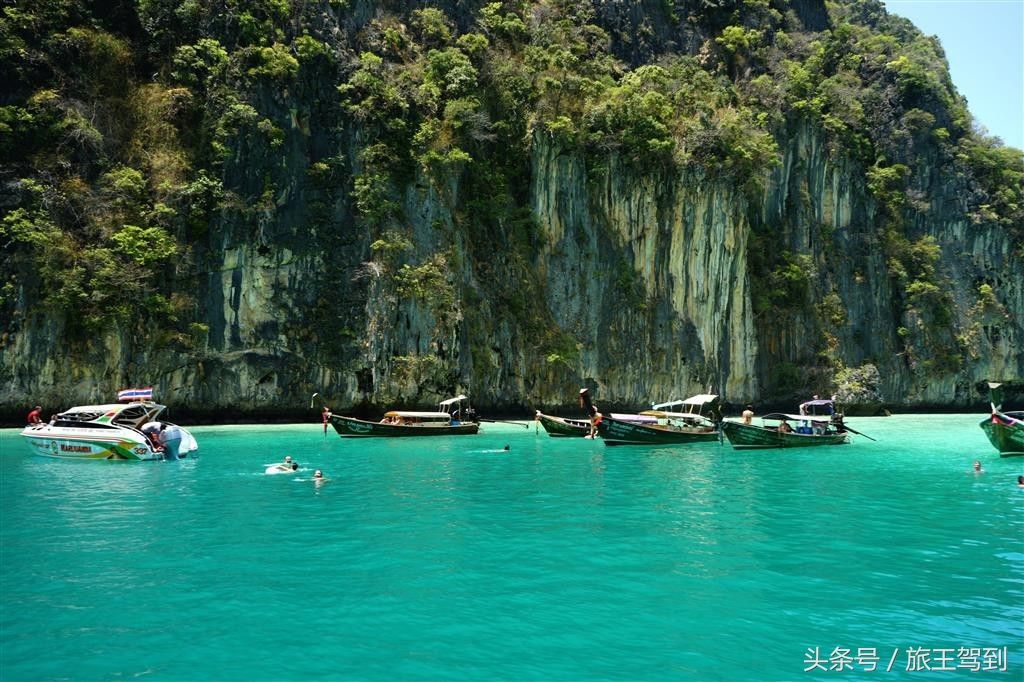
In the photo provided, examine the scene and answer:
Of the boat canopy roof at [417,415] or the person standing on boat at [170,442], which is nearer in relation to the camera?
the person standing on boat at [170,442]

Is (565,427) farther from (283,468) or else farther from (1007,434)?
(1007,434)

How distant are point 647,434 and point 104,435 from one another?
22.0 m

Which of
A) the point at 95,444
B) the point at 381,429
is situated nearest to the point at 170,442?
the point at 95,444

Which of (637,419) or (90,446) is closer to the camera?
(90,446)

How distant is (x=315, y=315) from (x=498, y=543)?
32274mm

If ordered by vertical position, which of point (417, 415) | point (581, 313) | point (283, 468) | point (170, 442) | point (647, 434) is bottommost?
point (283, 468)

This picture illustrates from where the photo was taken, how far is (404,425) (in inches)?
1474

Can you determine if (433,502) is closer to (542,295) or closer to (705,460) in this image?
(705,460)

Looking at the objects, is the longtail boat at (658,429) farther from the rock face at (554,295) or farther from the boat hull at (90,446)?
the boat hull at (90,446)

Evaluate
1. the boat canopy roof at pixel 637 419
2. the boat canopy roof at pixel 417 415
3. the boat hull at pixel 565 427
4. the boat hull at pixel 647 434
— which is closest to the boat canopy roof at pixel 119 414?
the boat canopy roof at pixel 417 415

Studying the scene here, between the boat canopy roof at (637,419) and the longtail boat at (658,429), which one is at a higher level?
the boat canopy roof at (637,419)

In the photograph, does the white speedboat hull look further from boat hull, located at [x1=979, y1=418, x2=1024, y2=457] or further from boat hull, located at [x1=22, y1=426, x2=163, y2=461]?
boat hull, located at [x1=979, y1=418, x2=1024, y2=457]

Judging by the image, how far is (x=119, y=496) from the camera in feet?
59.4

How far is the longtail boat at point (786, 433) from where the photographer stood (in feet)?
105
